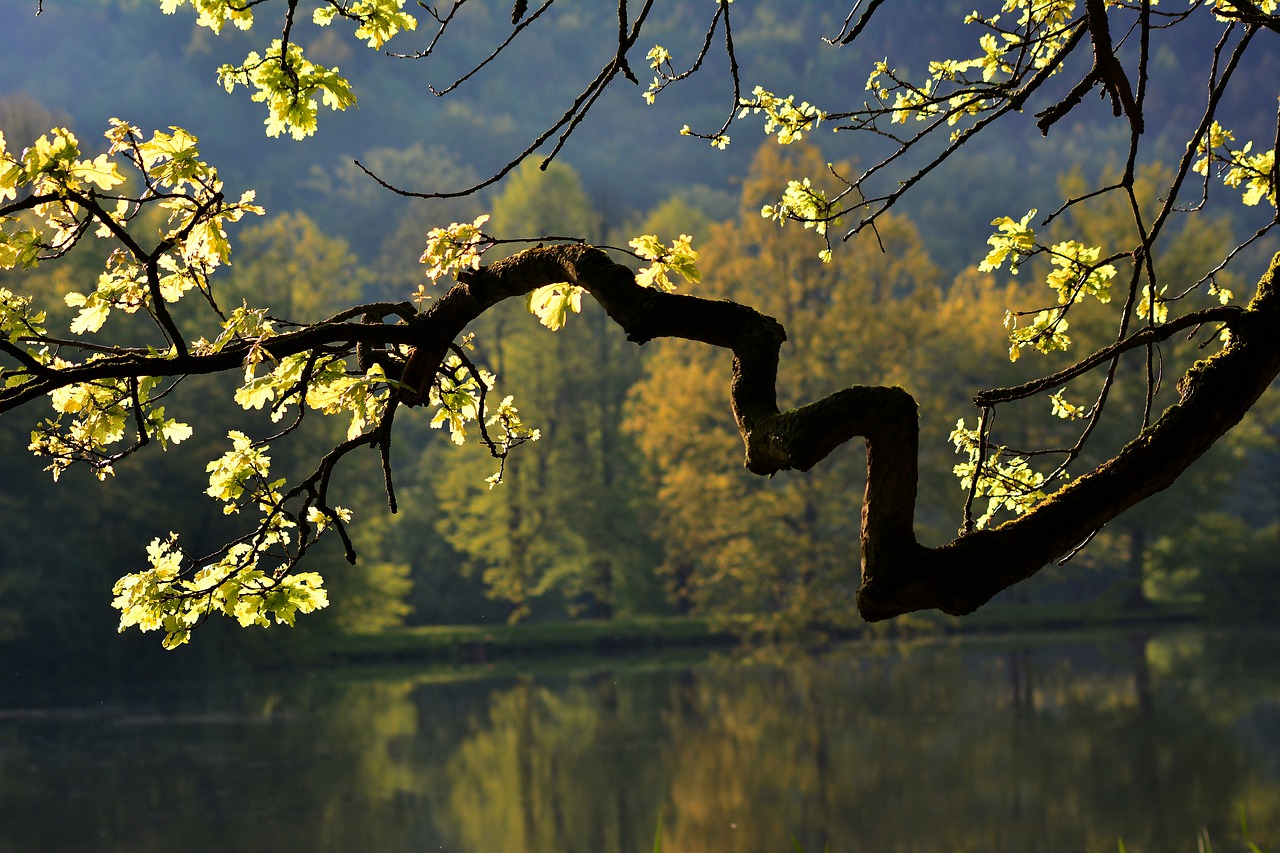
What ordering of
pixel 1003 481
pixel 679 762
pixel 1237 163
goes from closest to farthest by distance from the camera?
pixel 1003 481 → pixel 1237 163 → pixel 679 762

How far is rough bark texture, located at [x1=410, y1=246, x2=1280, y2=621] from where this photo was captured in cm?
240

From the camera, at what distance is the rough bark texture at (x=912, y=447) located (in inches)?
94.6

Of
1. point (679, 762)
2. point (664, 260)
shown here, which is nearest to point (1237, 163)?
point (664, 260)

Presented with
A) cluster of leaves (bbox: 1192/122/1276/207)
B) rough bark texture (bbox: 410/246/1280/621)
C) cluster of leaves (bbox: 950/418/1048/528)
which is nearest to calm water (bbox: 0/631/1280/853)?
cluster of leaves (bbox: 1192/122/1276/207)

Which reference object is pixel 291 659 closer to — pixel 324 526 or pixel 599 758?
pixel 599 758

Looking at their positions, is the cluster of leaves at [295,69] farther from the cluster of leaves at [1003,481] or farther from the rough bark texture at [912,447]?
the cluster of leaves at [1003,481]

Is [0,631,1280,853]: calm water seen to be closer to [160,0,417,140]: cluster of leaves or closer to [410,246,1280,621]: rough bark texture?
[410,246,1280,621]: rough bark texture

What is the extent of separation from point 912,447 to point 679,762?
1047 centimetres

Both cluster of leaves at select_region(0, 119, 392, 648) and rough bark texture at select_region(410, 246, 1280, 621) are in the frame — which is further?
cluster of leaves at select_region(0, 119, 392, 648)

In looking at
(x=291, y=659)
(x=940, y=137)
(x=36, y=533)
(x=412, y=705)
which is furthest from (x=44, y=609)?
(x=940, y=137)

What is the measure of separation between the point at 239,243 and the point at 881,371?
1311cm

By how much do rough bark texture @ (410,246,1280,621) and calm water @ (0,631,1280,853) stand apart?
226 inches

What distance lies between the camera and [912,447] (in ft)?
7.89

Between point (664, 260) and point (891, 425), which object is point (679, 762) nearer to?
point (664, 260)
